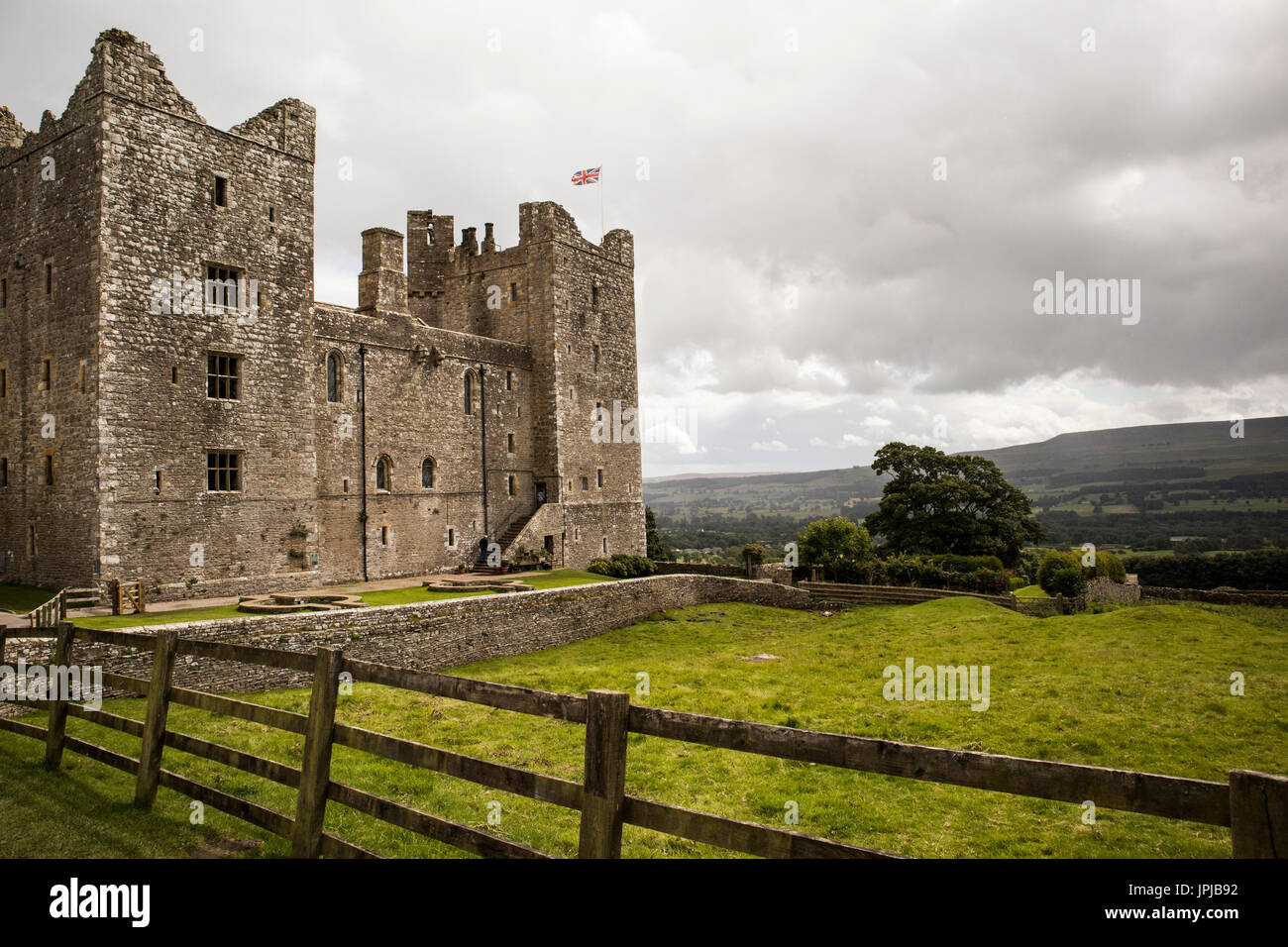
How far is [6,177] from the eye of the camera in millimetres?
23484

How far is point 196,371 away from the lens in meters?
22.2

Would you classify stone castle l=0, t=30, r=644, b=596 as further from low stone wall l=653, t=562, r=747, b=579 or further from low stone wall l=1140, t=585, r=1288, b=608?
low stone wall l=1140, t=585, r=1288, b=608

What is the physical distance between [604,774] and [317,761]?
2.49 m

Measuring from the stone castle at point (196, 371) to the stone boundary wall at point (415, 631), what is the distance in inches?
225

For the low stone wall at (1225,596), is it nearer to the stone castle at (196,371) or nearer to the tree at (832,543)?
the tree at (832,543)

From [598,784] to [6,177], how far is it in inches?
1117

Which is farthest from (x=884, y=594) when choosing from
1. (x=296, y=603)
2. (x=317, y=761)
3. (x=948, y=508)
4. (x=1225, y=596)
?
(x=317, y=761)

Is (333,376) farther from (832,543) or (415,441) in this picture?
(832,543)

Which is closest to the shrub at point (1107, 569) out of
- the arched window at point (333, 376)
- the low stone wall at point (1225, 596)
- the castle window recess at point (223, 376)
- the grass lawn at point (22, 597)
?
the low stone wall at point (1225, 596)

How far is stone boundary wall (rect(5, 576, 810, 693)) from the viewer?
15961 millimetres

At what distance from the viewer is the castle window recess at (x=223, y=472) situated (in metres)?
22.8

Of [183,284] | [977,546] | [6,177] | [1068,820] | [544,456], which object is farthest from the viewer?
[977,546]
